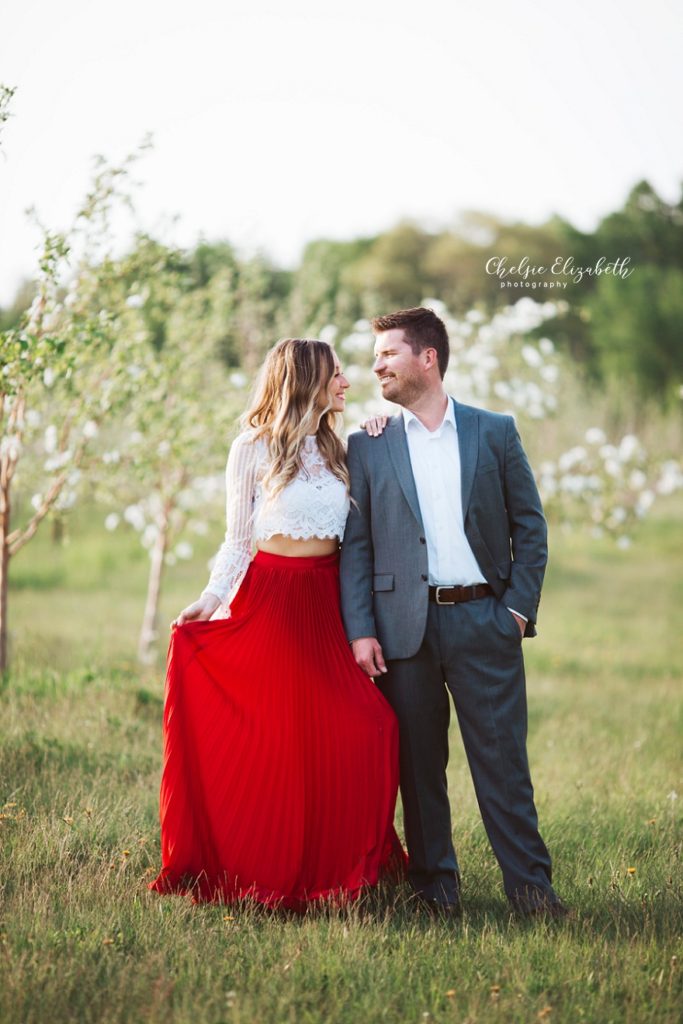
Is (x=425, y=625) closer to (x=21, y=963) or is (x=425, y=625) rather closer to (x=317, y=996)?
Answer: (x=317, y=996)

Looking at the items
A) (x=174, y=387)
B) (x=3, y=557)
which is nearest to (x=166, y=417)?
(x=174, y=387)

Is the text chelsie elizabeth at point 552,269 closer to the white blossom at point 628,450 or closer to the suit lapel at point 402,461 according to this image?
the white blossom at point 628,450

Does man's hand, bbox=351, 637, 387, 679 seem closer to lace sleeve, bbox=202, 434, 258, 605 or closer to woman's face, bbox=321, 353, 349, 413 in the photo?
lace sleeve, bbox=202, 434, 258, 605

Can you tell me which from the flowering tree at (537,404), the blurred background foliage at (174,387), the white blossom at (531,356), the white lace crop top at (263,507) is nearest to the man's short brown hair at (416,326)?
the white lace crop top at (263,507)

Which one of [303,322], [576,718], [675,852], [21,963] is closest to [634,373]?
[303,322]

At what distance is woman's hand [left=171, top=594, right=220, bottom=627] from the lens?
398cm

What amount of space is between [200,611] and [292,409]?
889 mm

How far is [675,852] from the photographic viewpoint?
4.47m

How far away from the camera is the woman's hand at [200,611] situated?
3979mm

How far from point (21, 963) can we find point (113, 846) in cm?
122

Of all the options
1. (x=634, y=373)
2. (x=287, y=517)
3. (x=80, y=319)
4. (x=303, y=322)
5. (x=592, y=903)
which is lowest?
(x=592, y=903)

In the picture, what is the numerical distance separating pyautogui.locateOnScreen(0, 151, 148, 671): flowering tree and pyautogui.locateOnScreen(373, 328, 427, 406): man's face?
191 centimetres

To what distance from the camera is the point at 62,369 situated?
5.54 m

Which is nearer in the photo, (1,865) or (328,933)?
(328,933)
